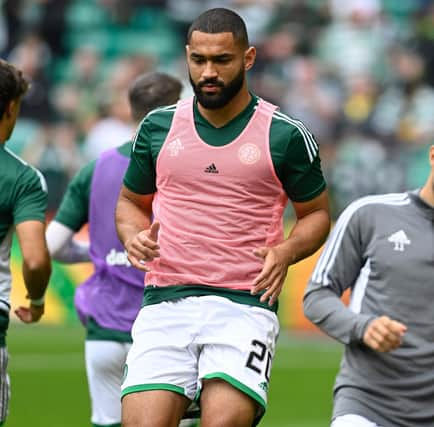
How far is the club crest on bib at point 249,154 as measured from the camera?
6.24 m

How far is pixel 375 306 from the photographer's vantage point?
6.23 meters

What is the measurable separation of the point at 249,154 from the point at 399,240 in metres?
0.80

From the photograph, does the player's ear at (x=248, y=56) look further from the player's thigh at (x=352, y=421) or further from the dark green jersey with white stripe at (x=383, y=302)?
the player's thigh at (x=352, y=421)

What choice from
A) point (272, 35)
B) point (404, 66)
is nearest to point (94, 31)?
point (272, 35)

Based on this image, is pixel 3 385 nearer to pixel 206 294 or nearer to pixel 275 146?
pixel 206 294

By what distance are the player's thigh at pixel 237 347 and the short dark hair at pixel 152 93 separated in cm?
188

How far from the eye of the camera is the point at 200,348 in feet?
20.4

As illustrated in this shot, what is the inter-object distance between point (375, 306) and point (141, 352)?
109 centimetres

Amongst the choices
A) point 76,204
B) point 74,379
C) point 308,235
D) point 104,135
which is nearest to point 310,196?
point 308,235

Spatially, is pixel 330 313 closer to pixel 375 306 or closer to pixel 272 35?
pixel 375 306

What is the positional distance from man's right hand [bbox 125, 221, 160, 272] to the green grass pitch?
5268 mm

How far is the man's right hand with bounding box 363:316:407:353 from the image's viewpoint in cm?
564

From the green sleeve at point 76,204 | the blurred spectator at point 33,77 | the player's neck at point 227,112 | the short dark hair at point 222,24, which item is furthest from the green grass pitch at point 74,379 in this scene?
the short dark hair at point 222,24

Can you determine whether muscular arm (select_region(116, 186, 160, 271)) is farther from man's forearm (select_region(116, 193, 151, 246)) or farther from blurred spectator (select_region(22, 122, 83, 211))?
blurred spectator (select_region(22, 122, 83, 211))
